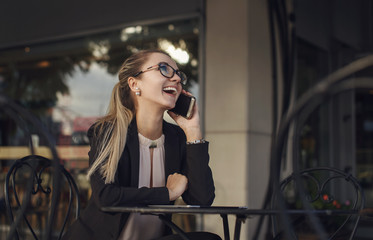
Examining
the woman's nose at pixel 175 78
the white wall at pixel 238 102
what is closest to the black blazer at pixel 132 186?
the woman's nose at pixel 175 78

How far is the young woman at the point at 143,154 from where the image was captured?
6.28 feet

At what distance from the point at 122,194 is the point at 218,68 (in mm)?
2815

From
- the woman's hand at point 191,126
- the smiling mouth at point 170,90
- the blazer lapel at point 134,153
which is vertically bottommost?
the blazer lapel at point 134,153

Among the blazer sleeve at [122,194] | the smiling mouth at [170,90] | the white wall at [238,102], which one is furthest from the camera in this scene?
the white wall at [238,102]

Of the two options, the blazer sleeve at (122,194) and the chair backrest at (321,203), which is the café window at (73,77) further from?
the blazer sleeve at (122,194)

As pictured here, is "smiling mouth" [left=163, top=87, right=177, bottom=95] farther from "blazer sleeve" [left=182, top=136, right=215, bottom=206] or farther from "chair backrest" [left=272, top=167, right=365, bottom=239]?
"chair backrest" [left=272, top=167, right=365, bottom=239]

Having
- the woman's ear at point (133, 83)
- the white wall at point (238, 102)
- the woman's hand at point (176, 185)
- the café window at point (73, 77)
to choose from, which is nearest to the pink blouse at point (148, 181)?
the woman's hand at point (176, 185)

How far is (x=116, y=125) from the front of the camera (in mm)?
2105

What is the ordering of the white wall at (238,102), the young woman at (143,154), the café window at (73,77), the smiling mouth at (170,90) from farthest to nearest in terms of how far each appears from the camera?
the café window at (73,77)
the white wall at (238,102)
the smiling mouth at (170,90)
the young woman at (143,154)

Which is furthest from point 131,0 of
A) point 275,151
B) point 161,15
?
point 275,151

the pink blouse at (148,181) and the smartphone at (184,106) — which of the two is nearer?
the pink blouse at (148,181)

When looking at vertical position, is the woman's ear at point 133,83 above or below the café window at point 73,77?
below

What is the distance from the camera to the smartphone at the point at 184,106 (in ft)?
7.52

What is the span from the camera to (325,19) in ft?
19.4
